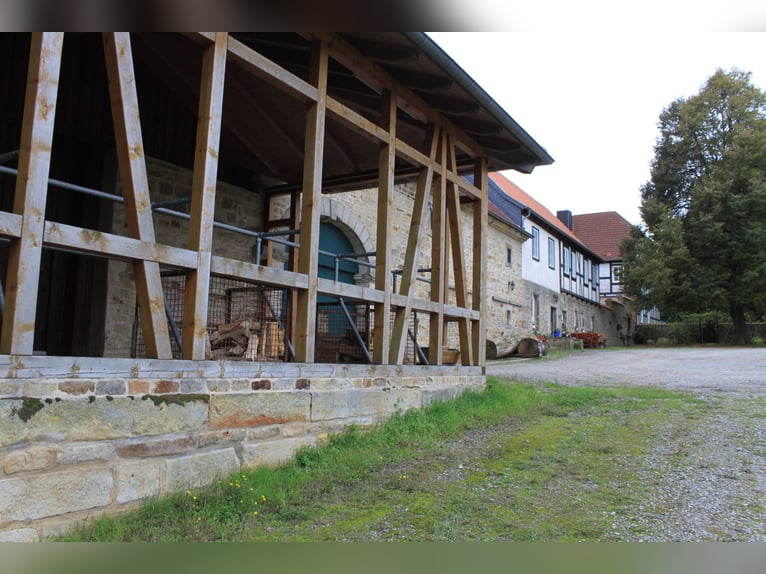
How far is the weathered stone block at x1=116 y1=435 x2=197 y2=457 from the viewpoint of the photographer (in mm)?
3652

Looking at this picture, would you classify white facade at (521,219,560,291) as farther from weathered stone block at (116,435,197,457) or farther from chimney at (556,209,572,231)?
weathered stone block at (116,435,197,457)

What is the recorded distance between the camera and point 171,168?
7.02 meters

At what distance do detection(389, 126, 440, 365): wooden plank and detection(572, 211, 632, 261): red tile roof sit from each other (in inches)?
1336

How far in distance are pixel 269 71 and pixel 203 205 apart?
1341 mm

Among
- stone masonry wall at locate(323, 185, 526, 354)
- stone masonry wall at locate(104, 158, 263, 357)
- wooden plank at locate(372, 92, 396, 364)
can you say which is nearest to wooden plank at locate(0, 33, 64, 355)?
stone masonry wall at locate(104, 158, 263, 357)

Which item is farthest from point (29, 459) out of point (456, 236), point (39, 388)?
point (456, 236)

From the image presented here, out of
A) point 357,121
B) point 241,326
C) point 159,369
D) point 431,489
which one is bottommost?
point 431,489

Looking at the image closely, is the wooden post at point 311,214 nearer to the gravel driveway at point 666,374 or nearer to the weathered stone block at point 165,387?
the weathered stone block at point 165,387

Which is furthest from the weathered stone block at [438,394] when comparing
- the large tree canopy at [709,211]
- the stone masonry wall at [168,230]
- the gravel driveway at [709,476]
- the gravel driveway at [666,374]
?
the large tree canopy at [709,211]

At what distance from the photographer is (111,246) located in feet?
11.9

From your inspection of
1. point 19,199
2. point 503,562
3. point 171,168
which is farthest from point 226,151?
point 503,562

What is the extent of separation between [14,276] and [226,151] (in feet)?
15.5

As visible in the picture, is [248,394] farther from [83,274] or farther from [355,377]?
[83,274]

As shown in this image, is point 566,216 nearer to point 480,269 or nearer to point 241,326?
point 480,269
